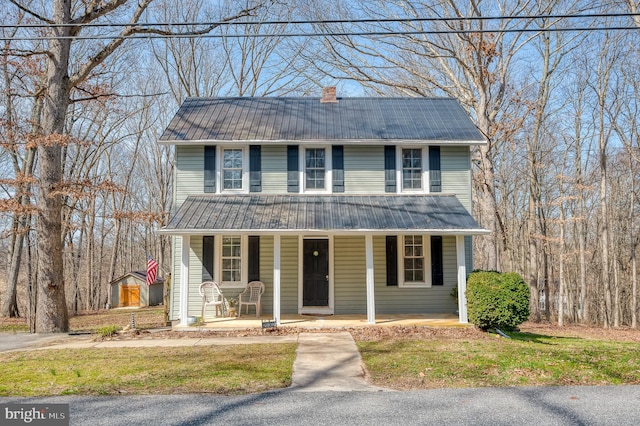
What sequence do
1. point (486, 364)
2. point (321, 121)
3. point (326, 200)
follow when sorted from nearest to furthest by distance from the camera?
point (486, 364) → point (326, 200) → point (321, 121)

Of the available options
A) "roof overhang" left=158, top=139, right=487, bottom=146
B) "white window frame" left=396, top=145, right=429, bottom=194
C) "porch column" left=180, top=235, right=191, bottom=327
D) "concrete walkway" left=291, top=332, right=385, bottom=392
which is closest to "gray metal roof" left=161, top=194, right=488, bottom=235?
"white window frame" left=396, top=145, right=429, bottom=194

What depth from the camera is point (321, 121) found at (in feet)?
45.9

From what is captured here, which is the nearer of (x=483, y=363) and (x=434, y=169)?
(x=483, y=363)

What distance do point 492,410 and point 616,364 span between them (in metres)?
3.60

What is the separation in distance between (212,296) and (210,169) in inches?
142

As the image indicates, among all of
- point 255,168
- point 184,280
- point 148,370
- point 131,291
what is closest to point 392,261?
point 255,168

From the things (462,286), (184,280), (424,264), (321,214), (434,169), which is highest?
(434,169)

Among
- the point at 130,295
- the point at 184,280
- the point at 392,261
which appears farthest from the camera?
the point at 130,295

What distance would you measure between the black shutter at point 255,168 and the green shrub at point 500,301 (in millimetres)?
6532

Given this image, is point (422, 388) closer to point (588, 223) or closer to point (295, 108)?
A: point (295, 108)

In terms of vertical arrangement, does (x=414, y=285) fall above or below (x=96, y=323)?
above

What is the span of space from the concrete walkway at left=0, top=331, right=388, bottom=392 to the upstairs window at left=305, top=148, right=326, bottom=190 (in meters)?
4.64

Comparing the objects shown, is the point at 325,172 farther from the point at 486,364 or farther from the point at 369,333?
the point at 486,364

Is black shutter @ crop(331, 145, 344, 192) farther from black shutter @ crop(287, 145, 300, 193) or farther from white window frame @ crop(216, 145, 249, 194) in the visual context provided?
white window frame @ crop(216, 145, 249, 194)
